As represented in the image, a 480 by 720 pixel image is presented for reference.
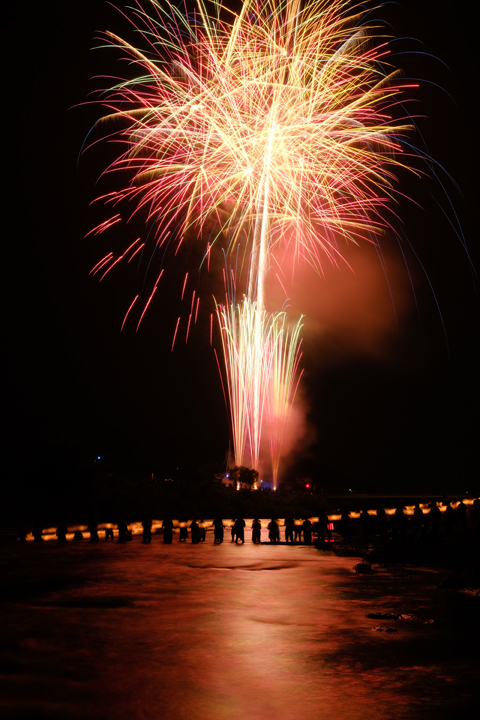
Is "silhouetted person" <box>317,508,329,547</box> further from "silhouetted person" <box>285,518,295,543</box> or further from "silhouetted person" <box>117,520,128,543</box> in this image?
"silhouetted person" <box>117,520,128,543</box>

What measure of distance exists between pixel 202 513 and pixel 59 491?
8869 millimetres

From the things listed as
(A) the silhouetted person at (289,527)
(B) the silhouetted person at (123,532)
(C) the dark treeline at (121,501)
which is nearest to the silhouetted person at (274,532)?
(A) the silhouetted person at (289,527)

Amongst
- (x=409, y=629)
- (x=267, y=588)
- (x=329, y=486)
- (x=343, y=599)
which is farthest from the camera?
(x=329, y=486)

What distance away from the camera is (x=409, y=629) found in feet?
26.6

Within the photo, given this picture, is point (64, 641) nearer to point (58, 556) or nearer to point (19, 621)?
point (19, 621)

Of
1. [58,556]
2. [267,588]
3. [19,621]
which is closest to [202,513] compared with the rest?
[58,556]

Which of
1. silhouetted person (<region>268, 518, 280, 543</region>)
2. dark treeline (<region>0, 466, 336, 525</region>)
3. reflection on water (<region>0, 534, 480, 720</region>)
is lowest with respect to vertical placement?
reflection on water (<region>0, 534, 480, 720</region>)

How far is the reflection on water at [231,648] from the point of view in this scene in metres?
5.32

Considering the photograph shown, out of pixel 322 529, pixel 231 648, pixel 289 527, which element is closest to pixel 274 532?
pixel 289 527

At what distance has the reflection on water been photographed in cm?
532

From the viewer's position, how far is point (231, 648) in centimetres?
726

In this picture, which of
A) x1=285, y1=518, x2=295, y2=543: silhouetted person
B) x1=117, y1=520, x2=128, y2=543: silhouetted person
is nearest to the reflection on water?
x1=117, y1=520, x2=128, y2=543: silhouetted person

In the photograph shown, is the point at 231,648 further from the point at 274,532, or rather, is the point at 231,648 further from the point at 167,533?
the point at 274,532

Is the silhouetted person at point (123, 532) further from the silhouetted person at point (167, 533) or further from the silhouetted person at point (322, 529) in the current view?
the silhouetted person at point (322, 529)
